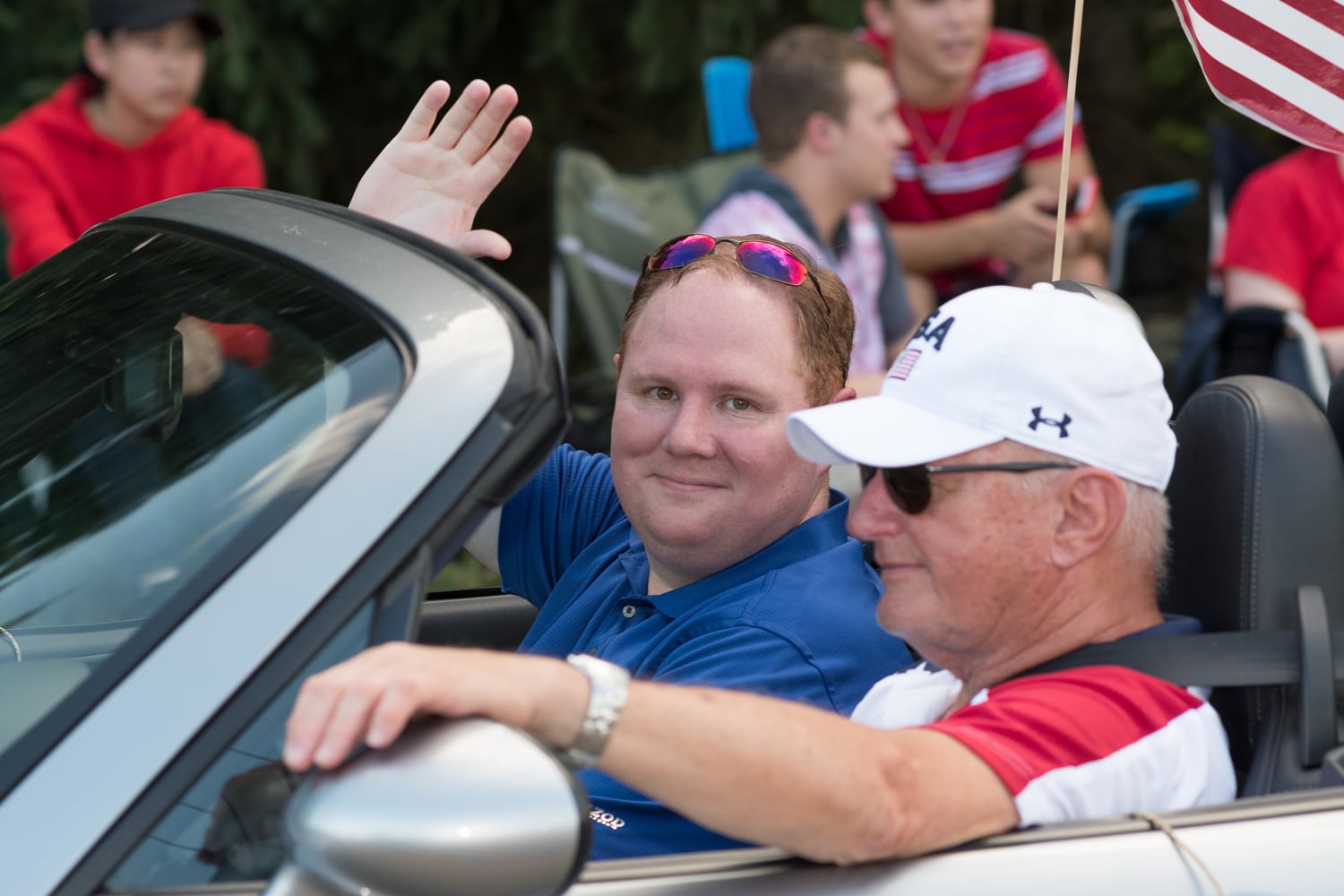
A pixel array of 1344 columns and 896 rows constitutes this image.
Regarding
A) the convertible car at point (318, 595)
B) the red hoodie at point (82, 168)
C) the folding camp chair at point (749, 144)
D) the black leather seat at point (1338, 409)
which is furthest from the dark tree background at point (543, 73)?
the convertible car at point (318, 595)

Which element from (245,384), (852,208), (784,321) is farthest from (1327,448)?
(852,208)

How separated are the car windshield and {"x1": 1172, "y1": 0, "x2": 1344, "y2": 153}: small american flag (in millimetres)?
1448

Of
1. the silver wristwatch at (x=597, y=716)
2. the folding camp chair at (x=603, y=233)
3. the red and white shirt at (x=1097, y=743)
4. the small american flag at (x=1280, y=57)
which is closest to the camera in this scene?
the silver wristwatch at (x=597, y=716)

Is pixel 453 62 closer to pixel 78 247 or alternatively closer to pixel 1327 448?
pixel 78 247

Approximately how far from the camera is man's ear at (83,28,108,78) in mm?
4910

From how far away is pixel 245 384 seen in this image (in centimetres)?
165

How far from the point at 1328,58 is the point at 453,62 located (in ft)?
16.8

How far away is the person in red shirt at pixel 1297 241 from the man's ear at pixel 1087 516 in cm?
342

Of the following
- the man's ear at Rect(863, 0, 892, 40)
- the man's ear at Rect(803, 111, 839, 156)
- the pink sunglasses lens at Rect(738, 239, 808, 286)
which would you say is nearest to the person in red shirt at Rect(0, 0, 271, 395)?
the man's ear at Rect(803, 111, 839, 156)

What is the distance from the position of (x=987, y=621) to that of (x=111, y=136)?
12.8 feet

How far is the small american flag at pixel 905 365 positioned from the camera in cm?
188

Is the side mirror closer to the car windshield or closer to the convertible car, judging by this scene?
the convertible car

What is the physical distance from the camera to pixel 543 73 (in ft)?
23.5

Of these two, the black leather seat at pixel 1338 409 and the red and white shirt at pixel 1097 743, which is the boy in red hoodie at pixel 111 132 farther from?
the red and white shirt at pixel 1097 743
